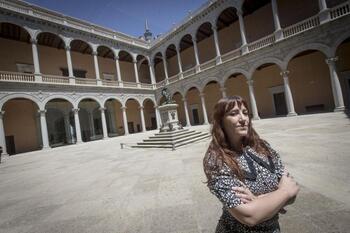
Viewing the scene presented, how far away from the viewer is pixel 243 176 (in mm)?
1185

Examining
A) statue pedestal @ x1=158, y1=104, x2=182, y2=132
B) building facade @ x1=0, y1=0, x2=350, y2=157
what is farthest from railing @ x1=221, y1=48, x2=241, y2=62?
statue pedestal @ x1=158, y1=104, x2=182, y2=132

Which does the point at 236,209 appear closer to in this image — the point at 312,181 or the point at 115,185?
the point at 312,181

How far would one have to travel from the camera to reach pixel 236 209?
102cm

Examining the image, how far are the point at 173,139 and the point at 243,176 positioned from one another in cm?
894

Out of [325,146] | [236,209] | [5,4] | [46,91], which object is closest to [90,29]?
[5,4]

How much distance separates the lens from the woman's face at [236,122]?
1312mm

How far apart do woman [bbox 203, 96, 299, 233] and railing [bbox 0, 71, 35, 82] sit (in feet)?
62.6

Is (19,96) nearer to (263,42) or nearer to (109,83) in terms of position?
(109,83)

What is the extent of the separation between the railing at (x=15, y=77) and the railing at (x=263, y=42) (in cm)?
1914

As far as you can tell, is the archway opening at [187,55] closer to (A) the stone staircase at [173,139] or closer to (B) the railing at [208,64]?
(B) the railing at [208,64]

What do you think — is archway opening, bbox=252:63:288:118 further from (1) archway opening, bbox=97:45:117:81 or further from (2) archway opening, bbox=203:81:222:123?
(1) archway opening, bbox=97:45:117:81

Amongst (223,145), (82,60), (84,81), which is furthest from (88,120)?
(223,145)

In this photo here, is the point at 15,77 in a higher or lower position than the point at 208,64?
lower

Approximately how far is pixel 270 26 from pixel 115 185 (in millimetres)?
20745
